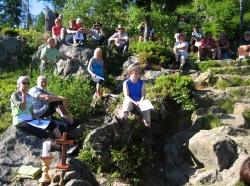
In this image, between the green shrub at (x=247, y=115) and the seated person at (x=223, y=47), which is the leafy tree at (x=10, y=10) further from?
the green shrub at (x=247, y=115)

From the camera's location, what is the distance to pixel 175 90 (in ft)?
45.3

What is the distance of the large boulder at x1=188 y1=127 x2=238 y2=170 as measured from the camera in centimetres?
1149

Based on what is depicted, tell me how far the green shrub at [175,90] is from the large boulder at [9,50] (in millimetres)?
8302

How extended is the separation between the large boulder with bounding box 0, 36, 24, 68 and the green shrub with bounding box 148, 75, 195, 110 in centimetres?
830

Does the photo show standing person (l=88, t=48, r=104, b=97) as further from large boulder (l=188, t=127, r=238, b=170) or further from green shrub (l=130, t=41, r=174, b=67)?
large boulder (l=188, t=127, r=238, b=170)

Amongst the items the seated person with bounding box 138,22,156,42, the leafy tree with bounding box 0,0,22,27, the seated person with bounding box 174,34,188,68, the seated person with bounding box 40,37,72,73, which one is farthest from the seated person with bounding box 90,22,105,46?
the leafy tree with bounding box 0,0,22,27

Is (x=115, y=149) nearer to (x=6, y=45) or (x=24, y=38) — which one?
(x=6, y=45)

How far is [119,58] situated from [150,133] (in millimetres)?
6458

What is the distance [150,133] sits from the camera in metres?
12.7

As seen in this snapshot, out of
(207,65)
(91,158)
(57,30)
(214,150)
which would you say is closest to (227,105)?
(214,150)

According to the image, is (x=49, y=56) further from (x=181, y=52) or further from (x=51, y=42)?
(x=181, y=52)

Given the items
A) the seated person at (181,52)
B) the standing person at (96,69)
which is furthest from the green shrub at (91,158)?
the seated person at (181,52)

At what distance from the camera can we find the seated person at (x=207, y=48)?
19.1 meters

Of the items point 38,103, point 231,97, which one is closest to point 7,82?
point 38,103
